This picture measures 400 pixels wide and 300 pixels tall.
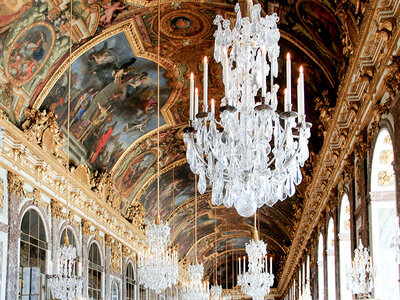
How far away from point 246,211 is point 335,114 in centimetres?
556

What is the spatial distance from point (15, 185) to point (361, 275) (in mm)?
8136

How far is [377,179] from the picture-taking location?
11180 mm

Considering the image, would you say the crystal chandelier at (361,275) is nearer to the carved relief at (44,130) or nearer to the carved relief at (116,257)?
the carved relief at (44,130)

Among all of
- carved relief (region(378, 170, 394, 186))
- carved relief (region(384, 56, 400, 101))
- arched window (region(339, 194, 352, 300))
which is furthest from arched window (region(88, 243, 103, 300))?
carved relief (region(384, 56, 400, 101))

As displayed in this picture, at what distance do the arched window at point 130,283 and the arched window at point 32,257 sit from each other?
9973 millimetres

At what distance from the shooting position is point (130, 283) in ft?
84.2

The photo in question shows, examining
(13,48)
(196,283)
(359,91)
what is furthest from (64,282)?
(196,283)

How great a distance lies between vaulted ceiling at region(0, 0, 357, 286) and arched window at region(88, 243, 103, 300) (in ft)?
9.77

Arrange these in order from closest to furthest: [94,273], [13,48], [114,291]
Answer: [13,48]
[94,273]
[114,291]

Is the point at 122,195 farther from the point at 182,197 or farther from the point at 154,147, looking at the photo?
the point at 182,197

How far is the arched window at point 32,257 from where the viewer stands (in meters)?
14.1

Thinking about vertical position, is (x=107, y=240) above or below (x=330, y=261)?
above

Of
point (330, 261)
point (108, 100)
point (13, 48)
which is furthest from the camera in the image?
point (108, 100)

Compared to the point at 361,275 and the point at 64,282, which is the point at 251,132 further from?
the point at 64,282
